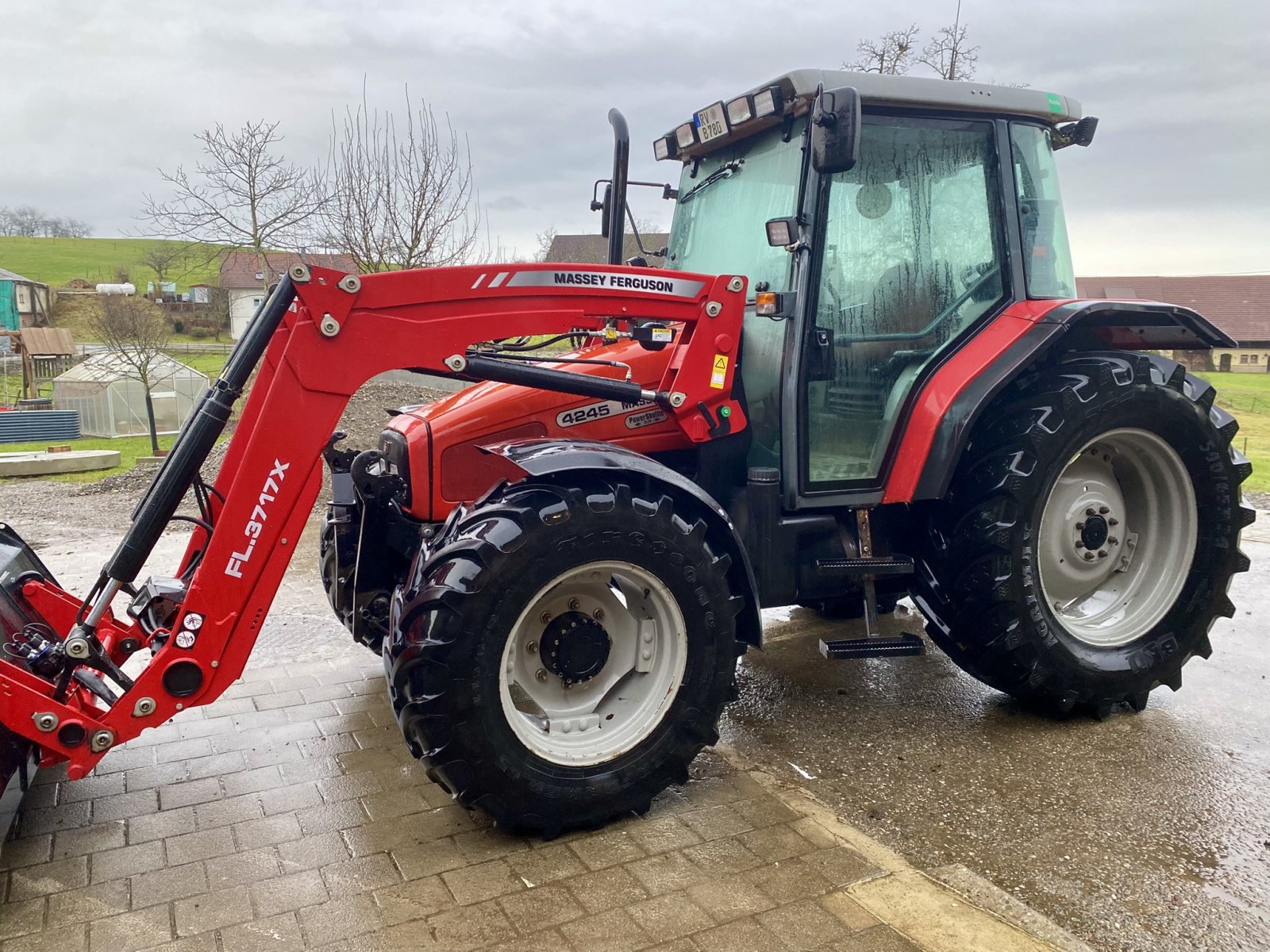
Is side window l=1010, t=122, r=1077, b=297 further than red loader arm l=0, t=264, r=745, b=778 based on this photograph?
Yes

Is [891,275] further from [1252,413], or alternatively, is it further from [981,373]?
[1252,413]

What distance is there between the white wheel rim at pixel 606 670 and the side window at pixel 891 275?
97 centimetres

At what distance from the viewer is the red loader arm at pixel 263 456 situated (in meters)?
2.90

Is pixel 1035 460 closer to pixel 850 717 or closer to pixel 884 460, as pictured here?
pixel 884 460

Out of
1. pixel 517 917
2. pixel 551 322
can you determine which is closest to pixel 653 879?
pixel 517 917

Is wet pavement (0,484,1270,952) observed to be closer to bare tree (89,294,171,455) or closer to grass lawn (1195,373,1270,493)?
grass lawn (1195,373,1270,493)

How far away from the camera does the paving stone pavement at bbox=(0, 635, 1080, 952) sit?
2541mm

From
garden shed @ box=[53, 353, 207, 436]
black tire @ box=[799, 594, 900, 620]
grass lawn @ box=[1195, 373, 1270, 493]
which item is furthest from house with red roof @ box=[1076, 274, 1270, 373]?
black tire @ box=[799, 594, 900, 620]

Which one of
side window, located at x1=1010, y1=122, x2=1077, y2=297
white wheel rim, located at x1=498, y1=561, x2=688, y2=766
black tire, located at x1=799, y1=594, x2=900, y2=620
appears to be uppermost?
side window, located at x1=1010, y1=122, x2=1077, y2=297

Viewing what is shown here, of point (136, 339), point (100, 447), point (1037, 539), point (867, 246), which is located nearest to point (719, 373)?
point (867, 246)

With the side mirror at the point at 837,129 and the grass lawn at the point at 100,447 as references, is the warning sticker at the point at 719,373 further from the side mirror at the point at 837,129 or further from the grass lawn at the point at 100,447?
the grass lawn at the point at 100,447

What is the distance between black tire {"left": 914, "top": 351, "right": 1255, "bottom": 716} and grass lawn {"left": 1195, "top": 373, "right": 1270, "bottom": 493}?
410cm

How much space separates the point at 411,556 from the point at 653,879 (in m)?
1.73

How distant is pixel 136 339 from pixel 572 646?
55.7ft
